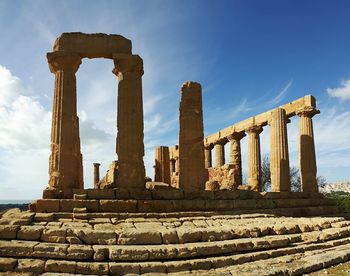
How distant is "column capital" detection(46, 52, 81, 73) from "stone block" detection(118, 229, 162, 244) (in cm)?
907

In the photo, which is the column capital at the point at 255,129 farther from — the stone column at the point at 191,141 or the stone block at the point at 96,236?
the stone block at the point at 96,236

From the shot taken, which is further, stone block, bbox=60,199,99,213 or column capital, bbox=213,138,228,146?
column capital, bbox=213,138,228,146

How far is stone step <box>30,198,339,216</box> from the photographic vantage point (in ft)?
44.0

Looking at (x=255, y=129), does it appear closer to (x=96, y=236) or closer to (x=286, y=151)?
(x=286, y=151)

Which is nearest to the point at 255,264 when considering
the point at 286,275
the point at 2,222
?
the point at 286,275

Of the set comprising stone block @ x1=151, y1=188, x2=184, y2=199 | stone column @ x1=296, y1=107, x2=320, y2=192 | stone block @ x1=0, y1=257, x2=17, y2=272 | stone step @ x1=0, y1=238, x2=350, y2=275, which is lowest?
stone step @ x1=0, y1=238, x2=350, y2=275

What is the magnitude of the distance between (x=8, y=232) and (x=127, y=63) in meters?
9.11

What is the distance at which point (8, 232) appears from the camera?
1002cm

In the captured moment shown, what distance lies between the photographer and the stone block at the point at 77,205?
13398 mm

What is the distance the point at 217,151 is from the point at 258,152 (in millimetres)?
6446

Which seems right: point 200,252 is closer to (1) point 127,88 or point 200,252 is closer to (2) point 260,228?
(2) point 260,228

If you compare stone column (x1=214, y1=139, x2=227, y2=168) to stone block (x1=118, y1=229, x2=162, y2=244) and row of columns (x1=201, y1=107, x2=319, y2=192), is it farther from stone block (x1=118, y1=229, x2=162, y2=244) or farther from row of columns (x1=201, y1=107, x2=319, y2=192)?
stone block (x1=118, y1=229, x2=162, y2=244)

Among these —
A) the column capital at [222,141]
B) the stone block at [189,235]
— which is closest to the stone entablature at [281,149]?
the column capital at [222,141]

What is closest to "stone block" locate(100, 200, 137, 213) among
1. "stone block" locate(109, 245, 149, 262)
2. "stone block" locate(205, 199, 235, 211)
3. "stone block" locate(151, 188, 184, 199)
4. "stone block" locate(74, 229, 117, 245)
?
"stone block" locate(151, 188, 184, 199)
